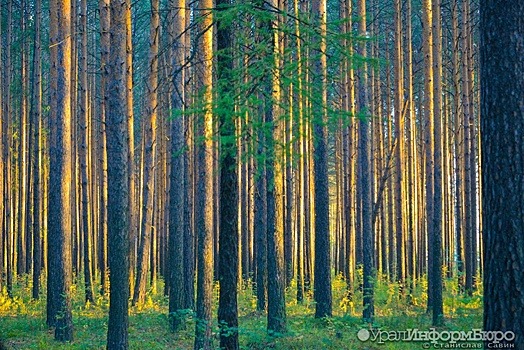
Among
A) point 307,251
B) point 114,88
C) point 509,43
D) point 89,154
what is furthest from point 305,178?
point 509,43

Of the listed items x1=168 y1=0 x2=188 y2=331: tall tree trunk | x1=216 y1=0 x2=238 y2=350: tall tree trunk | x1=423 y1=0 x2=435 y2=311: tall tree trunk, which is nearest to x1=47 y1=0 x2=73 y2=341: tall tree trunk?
x1=168 y1=0 x2=188 y2=331: tall tree trunk

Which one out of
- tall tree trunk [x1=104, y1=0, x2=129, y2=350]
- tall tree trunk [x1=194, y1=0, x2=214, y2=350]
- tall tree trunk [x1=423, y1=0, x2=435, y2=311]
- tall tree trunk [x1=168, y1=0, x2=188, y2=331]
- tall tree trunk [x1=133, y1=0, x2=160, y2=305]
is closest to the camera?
tall tree trunk [x1=104, y1=0, x2=129, y2=350]

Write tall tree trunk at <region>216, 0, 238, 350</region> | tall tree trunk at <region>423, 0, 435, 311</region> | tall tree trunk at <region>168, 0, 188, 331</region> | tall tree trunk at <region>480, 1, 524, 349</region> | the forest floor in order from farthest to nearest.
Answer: tall tree trunk at <region>423, 0, 435, 311</region>
tall tree trunk at <region>168, 0, 188, 331</region>
the forest floor
tall tree trunk at <region>216, 0, 238, 350</region>
tall tree trunk at <region>480, 1, 524, 349</region>

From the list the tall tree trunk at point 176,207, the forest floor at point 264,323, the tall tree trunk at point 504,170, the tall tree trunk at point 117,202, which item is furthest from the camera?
the tall tree trunk at point 176,207

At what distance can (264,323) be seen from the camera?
1492 cm

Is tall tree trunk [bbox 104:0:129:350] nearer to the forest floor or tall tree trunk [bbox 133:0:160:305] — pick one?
the forest floor

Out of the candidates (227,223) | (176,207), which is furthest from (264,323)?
(227,223)

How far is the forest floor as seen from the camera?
39.5 feet

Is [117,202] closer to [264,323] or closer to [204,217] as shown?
[204,217]

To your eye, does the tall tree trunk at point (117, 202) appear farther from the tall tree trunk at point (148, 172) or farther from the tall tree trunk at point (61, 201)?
the tall tree trunk at point (148, 172)

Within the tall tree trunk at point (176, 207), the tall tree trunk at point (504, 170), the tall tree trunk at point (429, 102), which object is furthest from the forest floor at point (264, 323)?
the tall tree trunk at point (504, 170)

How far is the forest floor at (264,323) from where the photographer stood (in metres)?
12.0

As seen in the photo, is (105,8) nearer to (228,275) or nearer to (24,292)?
(228,275)

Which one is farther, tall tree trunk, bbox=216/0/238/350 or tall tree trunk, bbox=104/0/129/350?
tall tree trunk, bbox=104/0/129/350
